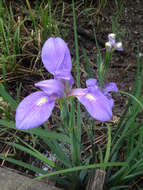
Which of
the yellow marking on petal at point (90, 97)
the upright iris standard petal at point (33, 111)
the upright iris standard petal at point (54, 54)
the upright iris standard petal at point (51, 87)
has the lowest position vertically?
the upright iris standard petal at point (33, 111)

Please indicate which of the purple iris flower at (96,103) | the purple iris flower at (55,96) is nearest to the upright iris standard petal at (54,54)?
the purple iris flower at (55,96)

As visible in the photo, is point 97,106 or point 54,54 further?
point 54,54

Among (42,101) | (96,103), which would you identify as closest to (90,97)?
(96,103)

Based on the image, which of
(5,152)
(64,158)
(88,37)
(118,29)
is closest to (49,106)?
(64,158)

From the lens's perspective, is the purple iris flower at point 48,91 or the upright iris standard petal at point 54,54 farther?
the upright iris standard petal at point 54,54

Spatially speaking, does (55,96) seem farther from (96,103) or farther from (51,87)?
(96,103)

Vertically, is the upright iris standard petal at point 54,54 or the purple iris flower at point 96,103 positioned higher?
the upright iris standard petal at point 54,54

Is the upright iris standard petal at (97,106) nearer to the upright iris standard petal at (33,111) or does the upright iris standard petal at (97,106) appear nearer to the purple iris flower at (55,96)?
the purple iris flower at (55,96)

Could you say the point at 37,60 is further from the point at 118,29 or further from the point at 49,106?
the point at 49,106
